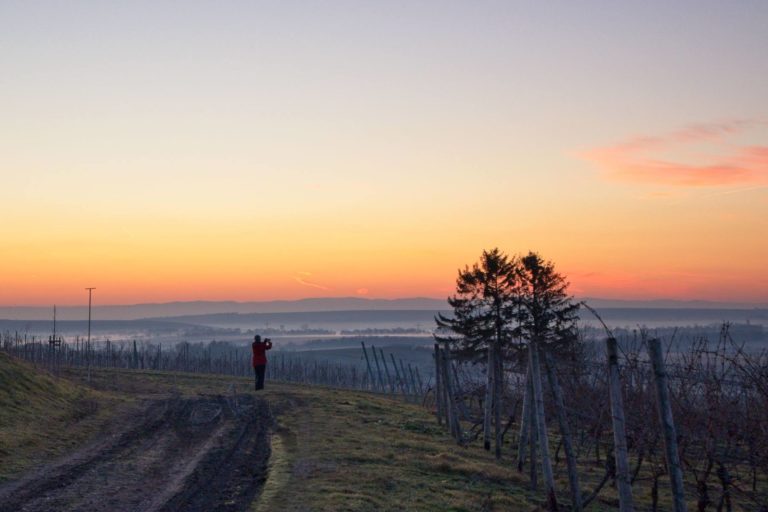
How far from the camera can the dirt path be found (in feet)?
48.9

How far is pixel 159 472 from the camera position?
18.1 m

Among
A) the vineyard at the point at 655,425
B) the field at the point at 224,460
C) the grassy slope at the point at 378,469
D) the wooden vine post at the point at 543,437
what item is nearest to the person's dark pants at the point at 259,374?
the field at the point at 224,460

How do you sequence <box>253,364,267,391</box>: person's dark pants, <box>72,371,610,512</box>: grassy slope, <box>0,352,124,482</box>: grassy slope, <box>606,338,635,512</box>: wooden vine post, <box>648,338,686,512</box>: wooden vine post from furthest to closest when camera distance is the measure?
<box>253,364,267,391</box>: person's dark pants < <box>0,352,124,482</box>: grassy slope < <box>72,371,610,512</box>: grassy slope < <box>606,338,635,512</box>: wooden vine post < <box>648,338,686,512</box>: wooden vine post

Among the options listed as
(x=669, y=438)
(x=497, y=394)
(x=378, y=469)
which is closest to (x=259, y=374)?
(x=497, y=394)

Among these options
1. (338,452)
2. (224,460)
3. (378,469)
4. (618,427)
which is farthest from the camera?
(338,452)

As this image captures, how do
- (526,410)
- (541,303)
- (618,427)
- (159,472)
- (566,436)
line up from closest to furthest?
1. (618,427)
2. (566,436)
3. (159,472)
4. (526,410)
5. (541,303)

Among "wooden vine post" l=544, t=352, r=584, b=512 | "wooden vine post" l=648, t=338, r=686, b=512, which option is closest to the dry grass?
"wooden vine post" l=544, t=352, r=584, b=512

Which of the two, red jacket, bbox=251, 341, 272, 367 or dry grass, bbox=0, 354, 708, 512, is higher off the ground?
red jacket, bbox=251, 341, 272, 367

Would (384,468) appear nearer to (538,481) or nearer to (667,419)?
(538,481)

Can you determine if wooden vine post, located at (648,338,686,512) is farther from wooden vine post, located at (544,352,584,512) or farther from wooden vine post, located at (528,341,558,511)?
wooden vine post, located at (528,341,558,511)

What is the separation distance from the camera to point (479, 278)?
179ft

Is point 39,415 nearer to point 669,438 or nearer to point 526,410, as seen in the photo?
point 526,410

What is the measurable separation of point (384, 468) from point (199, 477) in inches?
187

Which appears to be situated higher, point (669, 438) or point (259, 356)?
point (669, 438)
